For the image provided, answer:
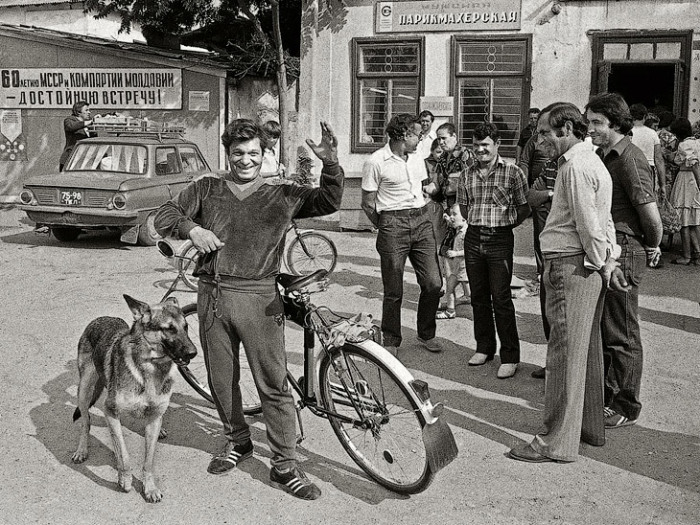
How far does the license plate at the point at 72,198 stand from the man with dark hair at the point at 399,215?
6.92 m

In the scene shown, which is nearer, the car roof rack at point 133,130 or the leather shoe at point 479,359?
the leather shoe at point 479,359

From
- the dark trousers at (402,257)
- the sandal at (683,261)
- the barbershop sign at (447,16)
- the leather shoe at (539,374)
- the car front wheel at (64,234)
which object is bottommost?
the leather shoe at (539,374)

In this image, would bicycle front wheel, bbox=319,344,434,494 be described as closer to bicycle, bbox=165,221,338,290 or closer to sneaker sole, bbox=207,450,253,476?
sneaker sole, bbox=207,450,253,476

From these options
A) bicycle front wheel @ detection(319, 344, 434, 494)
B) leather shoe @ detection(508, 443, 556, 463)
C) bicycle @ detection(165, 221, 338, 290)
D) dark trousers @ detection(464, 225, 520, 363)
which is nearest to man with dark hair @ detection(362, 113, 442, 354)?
dark trousers @ detection(464, 225, 520, 363)

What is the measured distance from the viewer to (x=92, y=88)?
62.3ft

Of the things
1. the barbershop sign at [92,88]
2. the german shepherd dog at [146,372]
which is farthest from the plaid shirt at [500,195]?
the barbershop sign at [92,88]

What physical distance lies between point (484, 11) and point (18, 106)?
1077cm

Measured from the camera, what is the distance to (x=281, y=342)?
15.2ft

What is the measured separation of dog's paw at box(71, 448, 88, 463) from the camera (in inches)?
198

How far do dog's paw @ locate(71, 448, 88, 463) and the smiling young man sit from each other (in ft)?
3.49

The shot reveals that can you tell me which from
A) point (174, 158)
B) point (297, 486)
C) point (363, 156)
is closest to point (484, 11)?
point (363, 156)

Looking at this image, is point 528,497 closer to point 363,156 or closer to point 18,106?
point 363,156

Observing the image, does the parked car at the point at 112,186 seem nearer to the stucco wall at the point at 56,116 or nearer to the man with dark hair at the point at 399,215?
the stucco wall at the point at 56,116

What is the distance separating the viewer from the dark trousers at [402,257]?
7039mm
